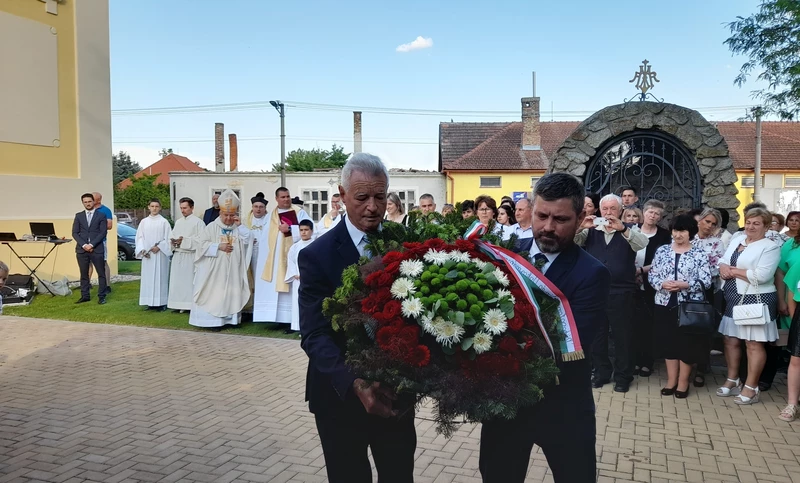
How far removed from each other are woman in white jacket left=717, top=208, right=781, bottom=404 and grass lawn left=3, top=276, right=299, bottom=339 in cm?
625

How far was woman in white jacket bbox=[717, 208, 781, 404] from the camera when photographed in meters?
6.10

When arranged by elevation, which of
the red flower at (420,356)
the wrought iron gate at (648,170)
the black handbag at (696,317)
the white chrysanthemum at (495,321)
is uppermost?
the wrought iron gate at (648,170)

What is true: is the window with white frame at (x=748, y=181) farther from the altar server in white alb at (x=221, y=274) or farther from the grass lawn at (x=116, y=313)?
the altar server in white alb at (x=221, y=274)

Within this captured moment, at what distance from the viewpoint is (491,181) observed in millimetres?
33156

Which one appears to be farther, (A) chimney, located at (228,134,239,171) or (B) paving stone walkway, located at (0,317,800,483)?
(A) chimney, located at (228,134,239,171)

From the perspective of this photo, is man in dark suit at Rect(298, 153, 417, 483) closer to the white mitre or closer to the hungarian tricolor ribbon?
the hungarian tricolor ribbon

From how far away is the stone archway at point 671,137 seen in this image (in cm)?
898

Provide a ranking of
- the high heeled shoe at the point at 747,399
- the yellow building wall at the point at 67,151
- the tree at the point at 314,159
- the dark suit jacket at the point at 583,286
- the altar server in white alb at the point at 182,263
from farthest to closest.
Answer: the tree at the point at 314,159
the yellow building wall at the point at 67,151
the altar server in white alb at the point at 182,263
the high heeled shoe at the point at 747,399
the dark suit jacket at the point at 583,286

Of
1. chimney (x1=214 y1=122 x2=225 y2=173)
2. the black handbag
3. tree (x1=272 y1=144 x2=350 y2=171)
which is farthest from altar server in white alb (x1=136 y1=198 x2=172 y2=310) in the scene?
tree (x1=272 y1=144 x2=350 y2=171)

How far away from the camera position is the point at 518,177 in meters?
32.8

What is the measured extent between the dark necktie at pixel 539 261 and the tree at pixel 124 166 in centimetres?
7596

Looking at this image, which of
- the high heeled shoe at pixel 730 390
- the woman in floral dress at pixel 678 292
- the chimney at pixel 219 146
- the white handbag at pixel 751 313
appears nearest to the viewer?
the white handbag at pixel 751 313

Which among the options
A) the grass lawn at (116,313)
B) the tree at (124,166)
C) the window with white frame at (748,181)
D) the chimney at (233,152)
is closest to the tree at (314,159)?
the chimney at (233,152)

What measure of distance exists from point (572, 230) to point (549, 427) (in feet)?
2.85
